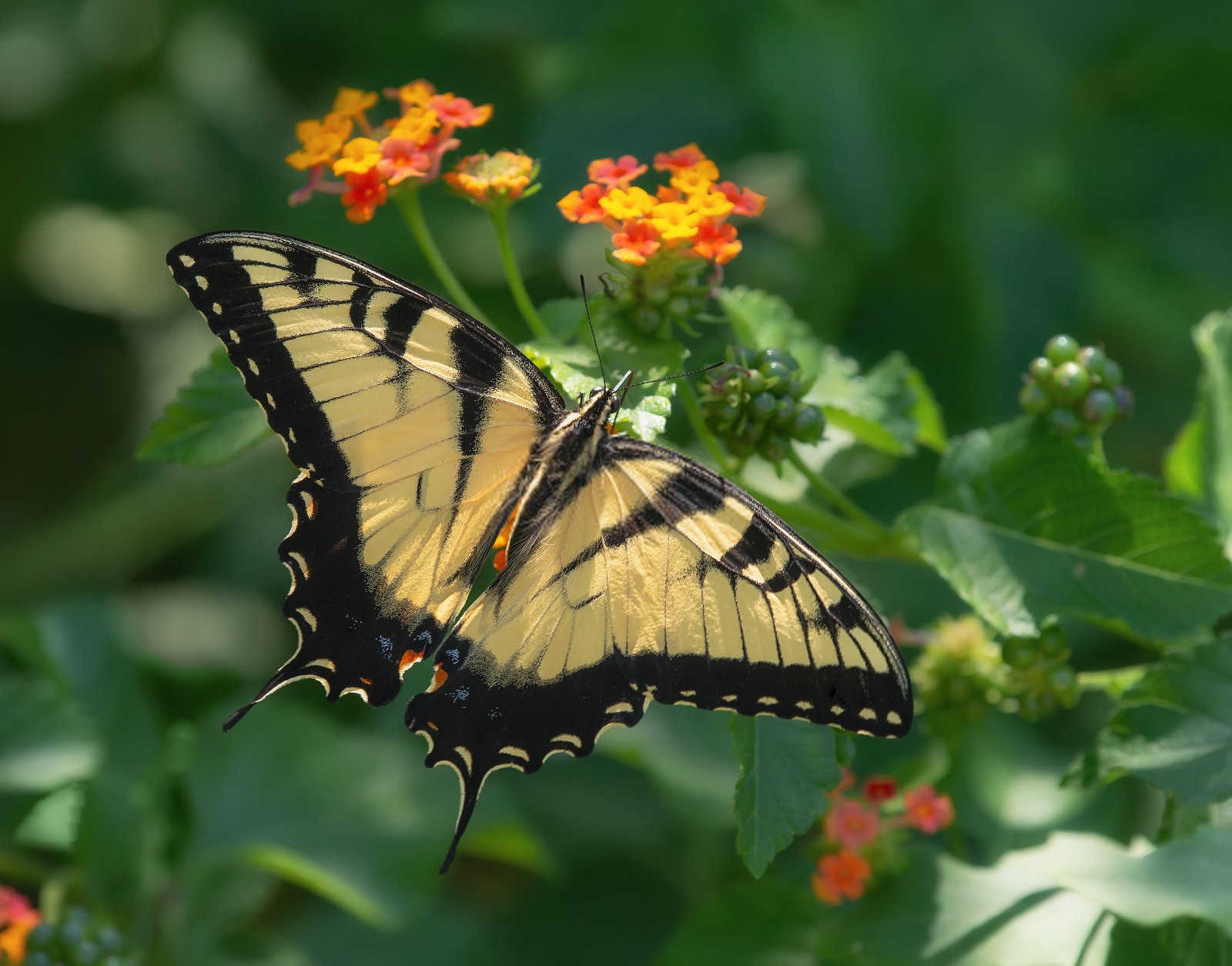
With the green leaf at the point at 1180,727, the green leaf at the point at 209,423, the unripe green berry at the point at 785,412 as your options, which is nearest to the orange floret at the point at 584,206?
the unripe green berry at the point at 785,412

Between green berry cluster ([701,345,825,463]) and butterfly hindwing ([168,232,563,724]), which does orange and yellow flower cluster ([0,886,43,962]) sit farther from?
green berry cluster ([701,345,825,463])

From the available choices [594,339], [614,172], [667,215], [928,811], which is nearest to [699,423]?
[594,339]

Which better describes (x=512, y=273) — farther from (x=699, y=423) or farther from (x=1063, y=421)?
(x=1063, y=421)

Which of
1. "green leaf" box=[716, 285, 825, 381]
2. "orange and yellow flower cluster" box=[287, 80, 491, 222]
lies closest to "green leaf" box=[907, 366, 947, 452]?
"green leaf" box=[716, 285, 825, 381]

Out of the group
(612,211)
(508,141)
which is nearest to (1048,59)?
(508,141)

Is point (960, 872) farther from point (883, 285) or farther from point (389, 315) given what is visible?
point (883, 285)

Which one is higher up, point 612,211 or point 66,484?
point 612,211

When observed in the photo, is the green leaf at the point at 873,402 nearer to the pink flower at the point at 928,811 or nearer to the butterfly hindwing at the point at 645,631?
the butterfly hindwing at the point at 645,631
